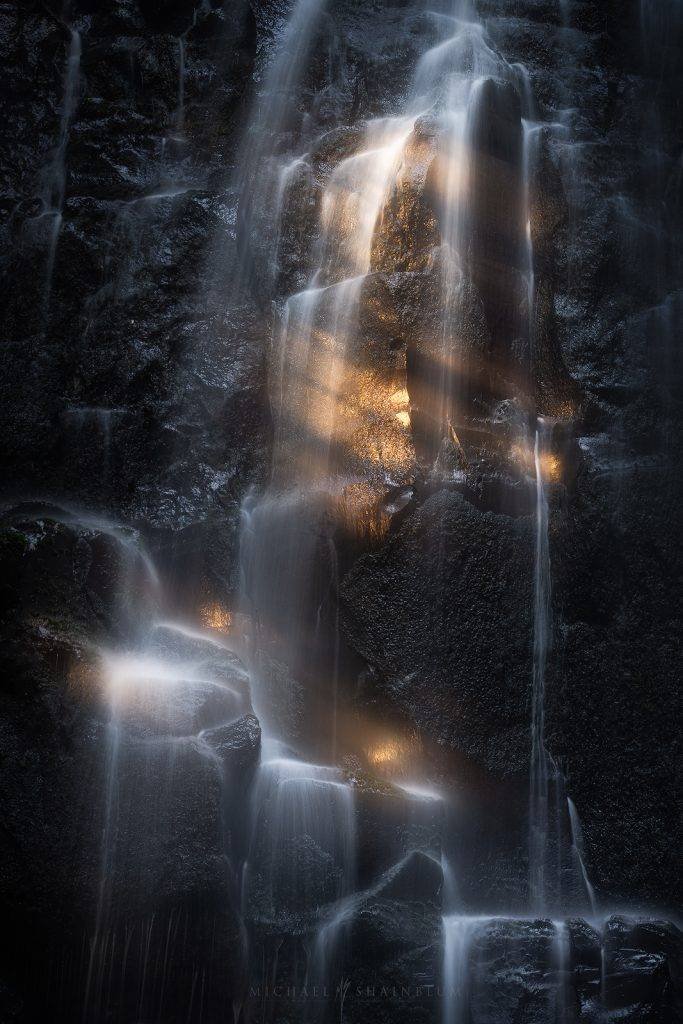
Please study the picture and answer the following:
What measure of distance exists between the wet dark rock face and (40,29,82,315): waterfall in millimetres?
58

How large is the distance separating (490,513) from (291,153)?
6.41 metres

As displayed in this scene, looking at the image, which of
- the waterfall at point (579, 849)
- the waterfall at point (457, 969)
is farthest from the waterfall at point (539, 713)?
the waterfall at point (457, 969)

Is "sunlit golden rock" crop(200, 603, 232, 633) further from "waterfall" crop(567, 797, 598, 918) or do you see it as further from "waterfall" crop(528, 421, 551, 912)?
"waterfall" crop(567, 797, 598, 918)

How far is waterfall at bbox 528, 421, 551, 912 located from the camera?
24.2 feet

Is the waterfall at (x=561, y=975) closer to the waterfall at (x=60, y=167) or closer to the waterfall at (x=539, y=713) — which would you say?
the waterfall at (x=539, y=713)

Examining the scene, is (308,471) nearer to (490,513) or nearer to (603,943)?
(490,513)

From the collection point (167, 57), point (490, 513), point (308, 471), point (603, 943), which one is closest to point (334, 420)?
point (308, 471)

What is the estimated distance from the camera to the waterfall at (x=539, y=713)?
7391mm

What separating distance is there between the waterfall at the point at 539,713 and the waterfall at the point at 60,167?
6677mm

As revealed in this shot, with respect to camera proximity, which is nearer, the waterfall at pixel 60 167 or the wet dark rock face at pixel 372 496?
the wet dark rock face at pixel 372 496

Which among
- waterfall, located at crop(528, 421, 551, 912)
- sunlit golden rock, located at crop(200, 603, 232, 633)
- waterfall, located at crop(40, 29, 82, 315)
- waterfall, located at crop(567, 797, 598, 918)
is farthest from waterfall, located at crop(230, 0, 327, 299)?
waterfall, located at crop(567, 797, 598, 918)

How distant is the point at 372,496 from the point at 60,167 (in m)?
6.88

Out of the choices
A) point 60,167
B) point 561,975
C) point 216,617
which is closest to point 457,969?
point 561,975

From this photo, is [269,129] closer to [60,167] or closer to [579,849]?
[60,167]
